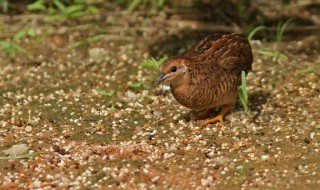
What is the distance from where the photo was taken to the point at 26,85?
694 cm

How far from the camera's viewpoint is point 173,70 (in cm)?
548

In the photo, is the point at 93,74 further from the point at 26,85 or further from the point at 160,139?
the point at 160,139

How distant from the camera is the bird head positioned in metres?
5.46

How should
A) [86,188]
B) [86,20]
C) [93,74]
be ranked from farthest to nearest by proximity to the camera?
[86,20] → [93,74] → [86,188]

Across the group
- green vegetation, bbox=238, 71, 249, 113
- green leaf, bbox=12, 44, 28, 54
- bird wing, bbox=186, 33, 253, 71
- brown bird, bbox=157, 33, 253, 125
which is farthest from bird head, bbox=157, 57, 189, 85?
green leaf, bbox=12, 44, 28, 54

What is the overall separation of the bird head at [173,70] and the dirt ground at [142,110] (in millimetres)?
554

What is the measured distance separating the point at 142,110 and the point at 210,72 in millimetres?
938

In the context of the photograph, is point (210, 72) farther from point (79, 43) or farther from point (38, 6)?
point (38, 6)

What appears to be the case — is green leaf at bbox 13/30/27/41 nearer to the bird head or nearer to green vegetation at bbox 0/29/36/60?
green vegetation at bbox 0/29/36/60

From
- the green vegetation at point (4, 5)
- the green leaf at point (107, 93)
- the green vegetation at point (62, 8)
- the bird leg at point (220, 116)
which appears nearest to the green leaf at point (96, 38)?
the green vegetation at point (62, 8)

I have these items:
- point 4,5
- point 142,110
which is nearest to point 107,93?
point 142,110

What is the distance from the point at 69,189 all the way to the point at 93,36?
3329 millimetres

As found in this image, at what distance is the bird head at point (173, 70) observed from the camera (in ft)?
17.9

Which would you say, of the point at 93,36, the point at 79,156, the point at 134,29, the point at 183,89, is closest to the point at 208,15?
the point at 134,29
